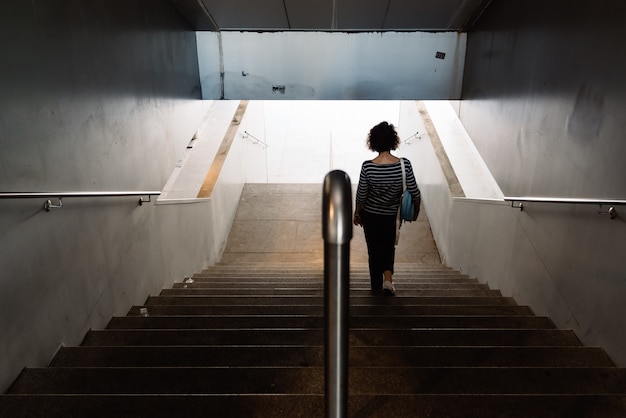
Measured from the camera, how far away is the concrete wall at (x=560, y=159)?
210 centimetres

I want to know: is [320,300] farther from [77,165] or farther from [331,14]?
[331,14]

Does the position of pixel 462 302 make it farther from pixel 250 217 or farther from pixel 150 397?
pixel 250 217

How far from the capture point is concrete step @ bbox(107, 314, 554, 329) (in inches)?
98.5

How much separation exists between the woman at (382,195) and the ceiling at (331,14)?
2735mm

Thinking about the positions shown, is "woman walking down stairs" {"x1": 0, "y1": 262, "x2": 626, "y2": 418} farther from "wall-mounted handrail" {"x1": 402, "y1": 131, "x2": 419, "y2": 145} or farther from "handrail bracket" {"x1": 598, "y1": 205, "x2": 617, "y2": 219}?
"wall-mounted handrail" {"x1": 402, "y1": 131, "x2": 419, "y2": 145}

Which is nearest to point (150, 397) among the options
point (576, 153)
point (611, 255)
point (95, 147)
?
point (95, 147)

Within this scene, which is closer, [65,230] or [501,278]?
[65,230]

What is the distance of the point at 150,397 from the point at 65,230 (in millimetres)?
1145

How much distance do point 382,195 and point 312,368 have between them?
1.44 metres

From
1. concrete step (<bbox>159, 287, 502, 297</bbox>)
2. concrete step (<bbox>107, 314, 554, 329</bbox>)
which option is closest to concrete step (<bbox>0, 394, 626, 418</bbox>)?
concrete step (<bbox>107, 314, 554, 329</bbox>)

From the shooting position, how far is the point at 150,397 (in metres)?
1.54

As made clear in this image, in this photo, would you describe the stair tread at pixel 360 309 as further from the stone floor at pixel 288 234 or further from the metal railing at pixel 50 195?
the stone floor at pixel 288 234

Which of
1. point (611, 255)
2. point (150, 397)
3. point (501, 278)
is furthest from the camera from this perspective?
point (501, 278)

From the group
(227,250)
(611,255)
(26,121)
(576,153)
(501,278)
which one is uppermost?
(26,121)
